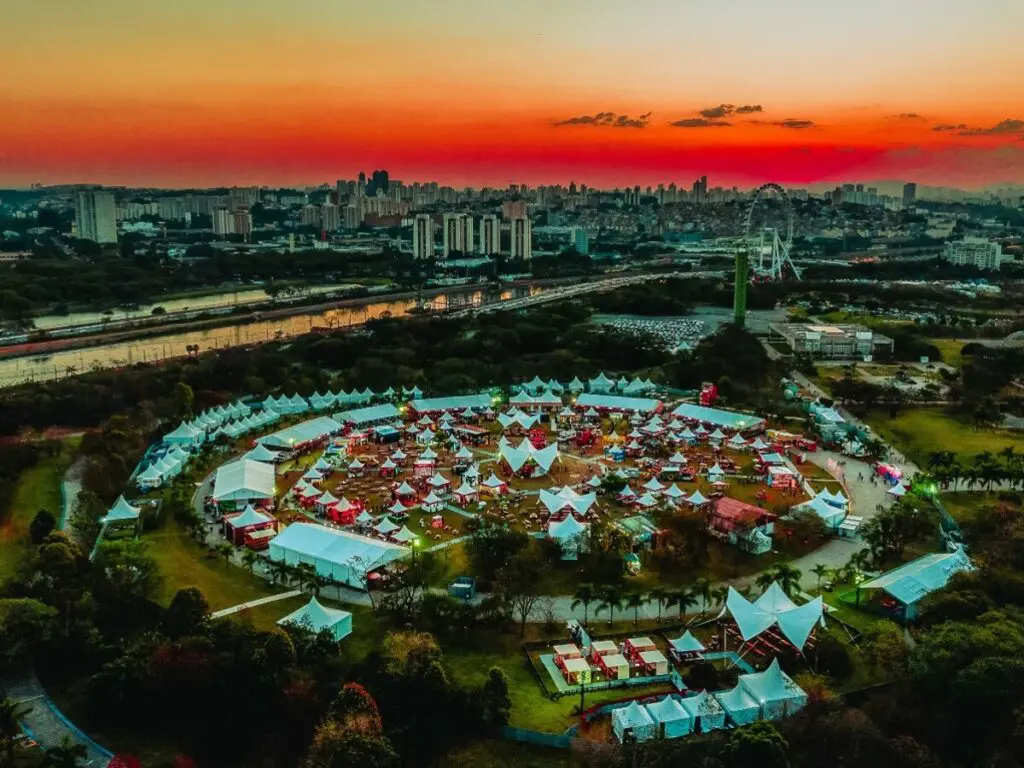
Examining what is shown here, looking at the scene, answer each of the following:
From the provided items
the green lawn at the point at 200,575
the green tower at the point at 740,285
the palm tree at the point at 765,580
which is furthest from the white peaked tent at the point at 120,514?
the green tower at the point at 740,285

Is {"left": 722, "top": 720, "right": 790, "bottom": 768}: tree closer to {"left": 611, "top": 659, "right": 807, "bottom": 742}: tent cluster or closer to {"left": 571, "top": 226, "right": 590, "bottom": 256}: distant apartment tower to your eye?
{"left": 611, "top": 659, "right": 807, "bottom": 742}: tent cluster

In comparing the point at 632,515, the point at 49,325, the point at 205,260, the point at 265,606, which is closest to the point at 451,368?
the point at 632,515

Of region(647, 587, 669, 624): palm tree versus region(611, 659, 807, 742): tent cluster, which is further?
region(647, 587, 669, 624): palm tree

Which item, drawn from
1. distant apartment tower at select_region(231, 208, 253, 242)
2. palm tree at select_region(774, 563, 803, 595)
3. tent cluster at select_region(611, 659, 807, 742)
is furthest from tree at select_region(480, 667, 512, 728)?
distant apartment tower at select_region(231, 208, 253, 242)

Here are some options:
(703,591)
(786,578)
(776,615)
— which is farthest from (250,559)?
(786,578)

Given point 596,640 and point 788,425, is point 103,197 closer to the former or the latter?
point 788,425

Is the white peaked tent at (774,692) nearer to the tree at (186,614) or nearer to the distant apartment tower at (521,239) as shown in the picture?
the tree at (186,614)

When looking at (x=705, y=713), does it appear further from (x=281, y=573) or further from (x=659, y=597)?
(x=281, y=573)

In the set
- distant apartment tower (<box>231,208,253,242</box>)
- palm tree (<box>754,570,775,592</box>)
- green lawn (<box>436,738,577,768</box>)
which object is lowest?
green lawn (<box>436,738,577,768</box>)
